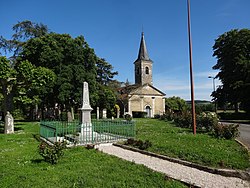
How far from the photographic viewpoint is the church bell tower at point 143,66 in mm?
55375

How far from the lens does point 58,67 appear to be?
28.9 m

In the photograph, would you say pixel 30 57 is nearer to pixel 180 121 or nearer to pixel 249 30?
pixel 180 121

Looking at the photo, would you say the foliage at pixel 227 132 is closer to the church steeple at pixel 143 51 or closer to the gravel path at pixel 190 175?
the gravel path at pixel 190 175

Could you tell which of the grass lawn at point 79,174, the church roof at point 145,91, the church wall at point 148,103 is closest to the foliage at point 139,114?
the church wall at point 148,103

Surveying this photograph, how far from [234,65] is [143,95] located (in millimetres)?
21392

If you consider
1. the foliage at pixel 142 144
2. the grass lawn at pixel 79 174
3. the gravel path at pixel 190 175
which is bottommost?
the gravel path at pixel 190 175

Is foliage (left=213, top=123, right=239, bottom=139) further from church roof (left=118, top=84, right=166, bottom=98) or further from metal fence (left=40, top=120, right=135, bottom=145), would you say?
church roof (left=118, top=84, right=166, bottom=98)

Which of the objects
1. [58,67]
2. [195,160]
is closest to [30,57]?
[58,67]

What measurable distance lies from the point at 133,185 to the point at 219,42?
40.1m

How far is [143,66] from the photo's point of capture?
55188mm

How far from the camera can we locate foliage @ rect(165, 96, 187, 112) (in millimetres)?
57594

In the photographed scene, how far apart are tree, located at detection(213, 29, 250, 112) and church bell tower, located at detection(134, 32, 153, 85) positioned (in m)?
18.3

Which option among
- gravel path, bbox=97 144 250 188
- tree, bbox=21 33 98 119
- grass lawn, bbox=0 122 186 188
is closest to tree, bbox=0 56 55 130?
tree, bbox=21 33 98 119

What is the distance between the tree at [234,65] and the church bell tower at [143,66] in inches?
721
